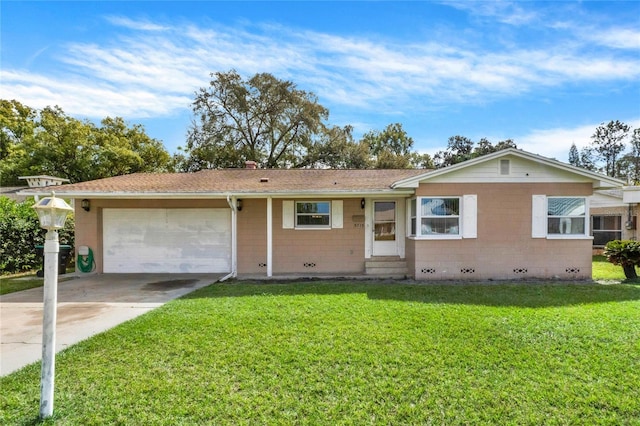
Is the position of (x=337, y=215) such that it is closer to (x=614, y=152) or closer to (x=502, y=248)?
(x=502, y=248)

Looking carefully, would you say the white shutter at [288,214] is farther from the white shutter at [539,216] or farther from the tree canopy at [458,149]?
the tree canopy at [458,149]

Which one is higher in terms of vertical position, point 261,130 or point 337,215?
point 261,130

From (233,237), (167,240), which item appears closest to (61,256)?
(167,240)

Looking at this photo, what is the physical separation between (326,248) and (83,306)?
20.3ft

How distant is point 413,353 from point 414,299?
262cm

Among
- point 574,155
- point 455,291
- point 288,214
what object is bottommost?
point 455,291

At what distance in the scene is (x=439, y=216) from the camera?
909cm

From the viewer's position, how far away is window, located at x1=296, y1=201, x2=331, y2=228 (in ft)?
33.6

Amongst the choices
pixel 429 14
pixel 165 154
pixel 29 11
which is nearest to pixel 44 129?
pixel 165 154

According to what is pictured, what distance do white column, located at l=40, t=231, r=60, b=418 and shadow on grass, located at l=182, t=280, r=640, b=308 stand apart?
13.8 feet

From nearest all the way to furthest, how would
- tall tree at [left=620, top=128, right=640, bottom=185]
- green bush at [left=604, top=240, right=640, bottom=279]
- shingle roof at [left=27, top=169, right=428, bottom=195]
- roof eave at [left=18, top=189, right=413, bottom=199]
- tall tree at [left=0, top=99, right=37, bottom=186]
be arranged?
1. green bush at [left=604, top=240, right=640, bottom=279]
2. roof eave at [left=18, top=189, right=413, bottom=199]
3. shingle roof at [left=27, top=169, right=428, bottom=195]
4. tall tree at [left=0, top=99, right=37, bottom=186]
5. tall tree at [left=620, top=128, right=640, bottom=185]

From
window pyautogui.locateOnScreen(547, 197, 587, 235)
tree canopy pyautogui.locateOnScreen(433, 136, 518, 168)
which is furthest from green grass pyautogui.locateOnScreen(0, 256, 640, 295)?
tree canopy pyautogui.locateOnScreen(433, 136, 518, 168)

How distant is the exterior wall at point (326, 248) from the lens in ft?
33.3

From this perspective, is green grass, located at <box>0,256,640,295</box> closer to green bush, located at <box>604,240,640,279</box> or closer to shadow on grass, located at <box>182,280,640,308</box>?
green bush, located at <box>604,240,640,279</box>
